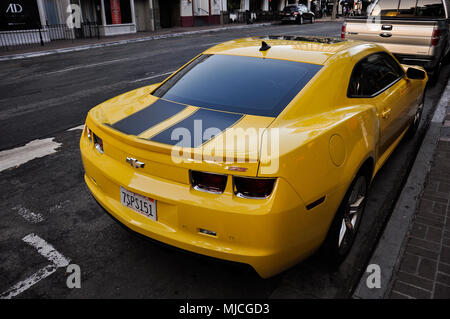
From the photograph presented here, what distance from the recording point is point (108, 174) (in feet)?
9.04

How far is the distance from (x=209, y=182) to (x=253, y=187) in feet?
0.92

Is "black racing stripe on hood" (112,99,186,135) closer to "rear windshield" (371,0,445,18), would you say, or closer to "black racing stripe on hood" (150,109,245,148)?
"black racing stripe on hood" (150,109,245,148)

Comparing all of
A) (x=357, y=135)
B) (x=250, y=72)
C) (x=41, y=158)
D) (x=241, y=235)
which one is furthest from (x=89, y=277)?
(x=41, y=158)

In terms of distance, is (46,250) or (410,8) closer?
(46,250)

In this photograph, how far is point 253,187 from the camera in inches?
88.7

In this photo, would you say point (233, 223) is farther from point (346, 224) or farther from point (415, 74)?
point (415, 74)

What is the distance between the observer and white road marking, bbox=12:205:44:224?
3709 mm

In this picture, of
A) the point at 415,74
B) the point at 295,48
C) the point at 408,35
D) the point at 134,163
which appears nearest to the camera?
the point at 134,163

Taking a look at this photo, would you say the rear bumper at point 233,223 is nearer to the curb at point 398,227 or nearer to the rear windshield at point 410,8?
the curb at point 398,227

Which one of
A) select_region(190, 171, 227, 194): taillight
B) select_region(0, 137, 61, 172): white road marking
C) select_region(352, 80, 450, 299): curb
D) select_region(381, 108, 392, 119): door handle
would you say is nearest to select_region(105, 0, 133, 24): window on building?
select_region(0, 137, 61, 172): white road marking

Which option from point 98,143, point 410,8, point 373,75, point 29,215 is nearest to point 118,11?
point 410,8

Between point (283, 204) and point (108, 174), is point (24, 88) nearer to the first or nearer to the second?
point (108, 174)

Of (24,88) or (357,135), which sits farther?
(24,88)
